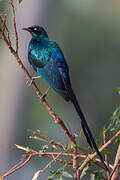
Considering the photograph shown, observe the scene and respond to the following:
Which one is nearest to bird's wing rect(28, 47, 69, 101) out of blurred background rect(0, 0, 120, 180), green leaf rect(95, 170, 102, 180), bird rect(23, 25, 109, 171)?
bird rect(23, 25, 109, 171)

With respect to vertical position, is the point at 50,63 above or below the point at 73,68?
above

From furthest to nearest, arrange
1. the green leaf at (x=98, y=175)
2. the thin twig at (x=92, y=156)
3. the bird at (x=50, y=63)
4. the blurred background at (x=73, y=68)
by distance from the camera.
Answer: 1. the blurred background at (x=73, y=68)
2. the bird at (x=50, y=63)
3. the green leaf at (x=98, y=175)
4. the thin twig at (x=92, y=156)

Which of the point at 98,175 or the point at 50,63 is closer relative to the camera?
the point at 98,175

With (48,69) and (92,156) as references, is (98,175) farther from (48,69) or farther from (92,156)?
(48,69)

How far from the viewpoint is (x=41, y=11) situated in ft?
35.8

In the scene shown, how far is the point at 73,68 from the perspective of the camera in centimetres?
1552

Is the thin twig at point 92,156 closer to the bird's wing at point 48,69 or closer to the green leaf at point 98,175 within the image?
the green leaf at point 98,175

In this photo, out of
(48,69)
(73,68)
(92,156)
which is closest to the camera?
(92,156)

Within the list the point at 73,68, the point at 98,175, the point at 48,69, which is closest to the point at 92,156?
the point at 98,175

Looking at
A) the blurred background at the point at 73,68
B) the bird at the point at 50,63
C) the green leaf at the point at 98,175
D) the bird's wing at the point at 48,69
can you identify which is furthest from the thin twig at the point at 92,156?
the blurred background at the point at 73,68

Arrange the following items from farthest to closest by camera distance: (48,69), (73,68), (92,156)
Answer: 1. (73,68)
2. (48,69)
3. (92,156)

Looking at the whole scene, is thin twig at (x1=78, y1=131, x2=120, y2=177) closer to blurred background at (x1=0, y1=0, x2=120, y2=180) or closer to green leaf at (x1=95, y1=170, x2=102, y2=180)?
green leaf at (x1=95, y1=170, x2=102, y2=180)

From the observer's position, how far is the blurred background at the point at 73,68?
35.5 ft

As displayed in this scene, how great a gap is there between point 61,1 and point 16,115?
7.67 meters
